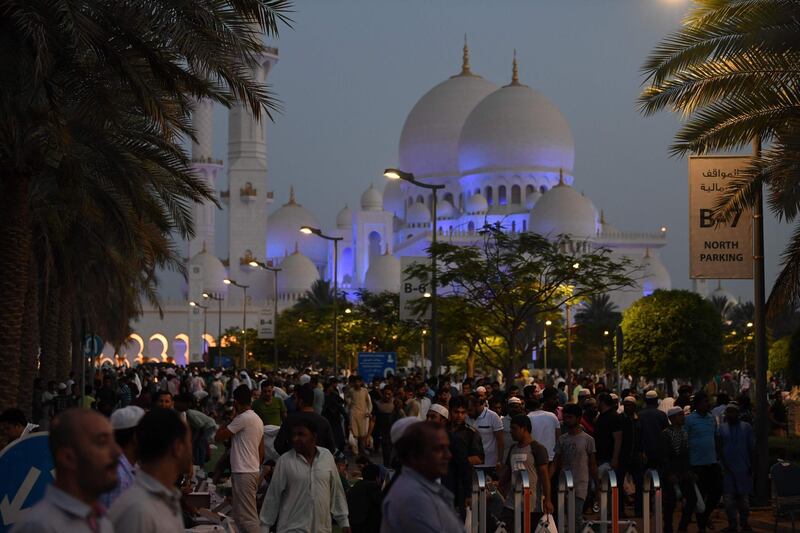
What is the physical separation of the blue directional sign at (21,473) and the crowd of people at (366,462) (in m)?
0.63

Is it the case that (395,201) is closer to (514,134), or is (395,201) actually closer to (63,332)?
(514,134)

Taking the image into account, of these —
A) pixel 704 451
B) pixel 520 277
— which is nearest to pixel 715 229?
pixel 704 451

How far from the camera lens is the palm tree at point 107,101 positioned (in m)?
12.4

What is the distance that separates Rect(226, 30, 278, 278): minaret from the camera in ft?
309

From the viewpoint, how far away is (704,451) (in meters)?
14.3

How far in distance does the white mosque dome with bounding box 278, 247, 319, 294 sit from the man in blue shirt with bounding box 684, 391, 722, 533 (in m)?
86.4

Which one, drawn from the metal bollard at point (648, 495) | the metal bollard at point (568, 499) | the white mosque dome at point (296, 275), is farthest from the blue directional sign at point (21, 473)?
the white mosque dome at point (296, 275)

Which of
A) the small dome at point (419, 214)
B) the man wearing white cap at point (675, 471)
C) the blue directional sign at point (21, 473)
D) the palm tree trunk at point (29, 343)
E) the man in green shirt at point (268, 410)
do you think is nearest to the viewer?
the blue directional sign at point (21, 473)

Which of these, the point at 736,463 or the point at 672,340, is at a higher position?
the point at 672,340

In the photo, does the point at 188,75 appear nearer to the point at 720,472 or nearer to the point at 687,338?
the point at 720,472

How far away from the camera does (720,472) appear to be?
1449 centimetres

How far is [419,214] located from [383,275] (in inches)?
358

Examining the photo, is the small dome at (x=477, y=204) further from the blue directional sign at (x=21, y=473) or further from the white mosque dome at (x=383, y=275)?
the blue directional sign at (x=21, y=473)

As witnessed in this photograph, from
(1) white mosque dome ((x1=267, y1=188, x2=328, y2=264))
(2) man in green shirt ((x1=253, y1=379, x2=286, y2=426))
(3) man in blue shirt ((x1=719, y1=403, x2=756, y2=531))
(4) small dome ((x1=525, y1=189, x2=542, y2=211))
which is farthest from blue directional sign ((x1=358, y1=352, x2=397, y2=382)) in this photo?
(1) white mosque dome ((x1=267, y1=188, x2=328, y2=264))
